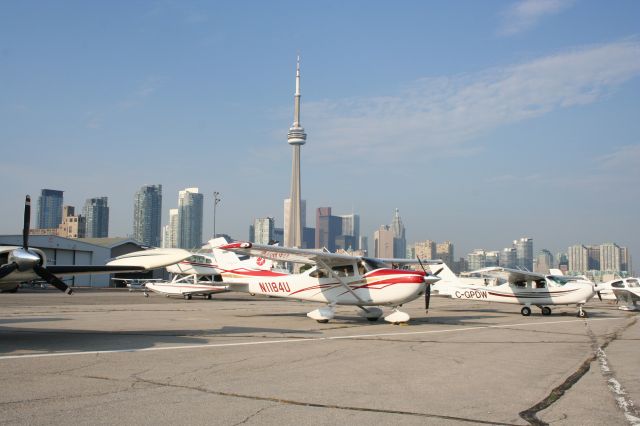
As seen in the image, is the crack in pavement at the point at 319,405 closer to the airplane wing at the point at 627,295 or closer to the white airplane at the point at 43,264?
the white airplane at the point at 43,264

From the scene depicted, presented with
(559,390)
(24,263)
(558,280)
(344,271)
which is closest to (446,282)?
(558,280)

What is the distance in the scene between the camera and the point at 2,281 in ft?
35.9

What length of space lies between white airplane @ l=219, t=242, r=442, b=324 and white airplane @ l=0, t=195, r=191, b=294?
14.9ft

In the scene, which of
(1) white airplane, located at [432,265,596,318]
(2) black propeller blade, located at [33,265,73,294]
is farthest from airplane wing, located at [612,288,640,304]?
(2) black propeller blade, located at [33,265,73,294]

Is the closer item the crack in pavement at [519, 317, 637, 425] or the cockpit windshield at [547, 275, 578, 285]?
the crack in pavement at [519, 317, 637, 425]

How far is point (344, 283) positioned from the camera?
19.2m

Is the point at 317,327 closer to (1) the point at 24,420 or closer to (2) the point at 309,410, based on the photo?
(2) the point at 309,410

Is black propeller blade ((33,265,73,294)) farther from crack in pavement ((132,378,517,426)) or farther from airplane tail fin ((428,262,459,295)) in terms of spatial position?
airplane tail fin ((428,262,459,295))

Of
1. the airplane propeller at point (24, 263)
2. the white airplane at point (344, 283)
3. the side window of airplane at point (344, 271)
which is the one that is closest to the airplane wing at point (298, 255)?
the white airplane at point (344, 283)

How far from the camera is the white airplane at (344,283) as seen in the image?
59.8 ft

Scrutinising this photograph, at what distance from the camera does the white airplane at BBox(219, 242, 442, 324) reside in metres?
18.2

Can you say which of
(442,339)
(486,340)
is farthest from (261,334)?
(486,340)

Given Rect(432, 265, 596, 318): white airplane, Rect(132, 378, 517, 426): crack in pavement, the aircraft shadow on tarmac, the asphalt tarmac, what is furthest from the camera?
Rect(432, 265, 596, 318): white airplane

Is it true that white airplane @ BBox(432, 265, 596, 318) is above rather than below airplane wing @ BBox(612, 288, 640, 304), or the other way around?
above
